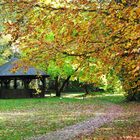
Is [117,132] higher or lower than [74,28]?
lower

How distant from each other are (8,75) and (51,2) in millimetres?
35339

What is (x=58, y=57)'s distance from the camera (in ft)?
38.1

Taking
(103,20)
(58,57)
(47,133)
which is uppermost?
(103,20)

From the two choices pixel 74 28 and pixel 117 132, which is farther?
pixel 117 132

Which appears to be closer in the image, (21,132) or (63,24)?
(63,24)

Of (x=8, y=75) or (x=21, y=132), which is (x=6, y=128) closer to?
(x=21, y=132)

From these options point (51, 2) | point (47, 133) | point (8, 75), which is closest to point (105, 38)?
point (51, 2)

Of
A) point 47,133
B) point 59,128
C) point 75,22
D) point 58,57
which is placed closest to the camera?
point 75,22

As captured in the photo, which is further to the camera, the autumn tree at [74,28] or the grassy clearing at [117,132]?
the grassy clearing at [117,132]

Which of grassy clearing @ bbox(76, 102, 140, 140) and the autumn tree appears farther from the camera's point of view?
grassy clearing @ bbox(76, 102, 140, 140)

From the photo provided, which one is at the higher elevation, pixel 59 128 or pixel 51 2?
pixel 51 2

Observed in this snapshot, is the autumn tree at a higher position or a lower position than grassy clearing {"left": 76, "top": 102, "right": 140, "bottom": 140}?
higher

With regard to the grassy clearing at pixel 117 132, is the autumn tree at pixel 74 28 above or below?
above

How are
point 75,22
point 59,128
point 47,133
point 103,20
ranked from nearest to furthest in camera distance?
1. point 103,20
2. point 75,22
3. point 47,133
4. point 59,128
